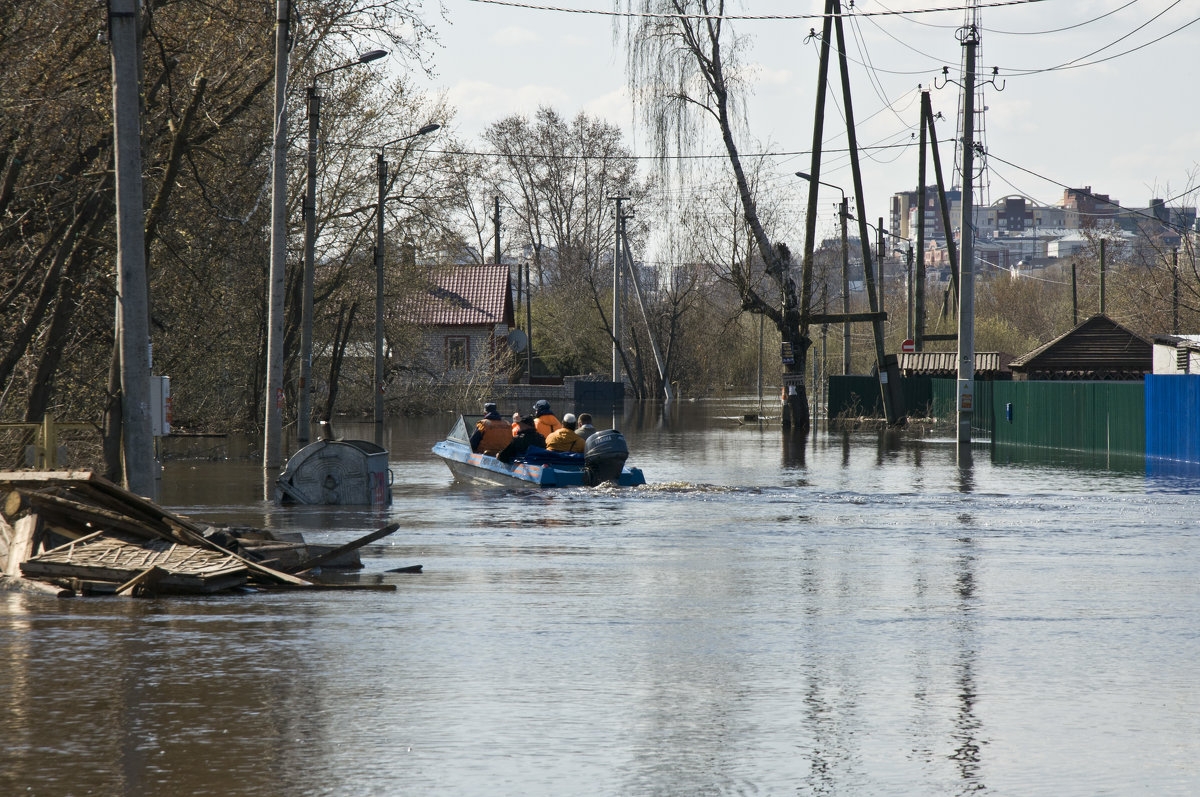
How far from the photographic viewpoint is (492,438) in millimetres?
24281

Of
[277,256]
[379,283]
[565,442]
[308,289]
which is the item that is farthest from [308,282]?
[379,283]

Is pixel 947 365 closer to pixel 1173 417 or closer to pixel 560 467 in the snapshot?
pixel 1173 417

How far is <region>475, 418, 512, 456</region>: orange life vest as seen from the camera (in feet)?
79.6

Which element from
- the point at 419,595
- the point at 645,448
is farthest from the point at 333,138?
the point at 419,595

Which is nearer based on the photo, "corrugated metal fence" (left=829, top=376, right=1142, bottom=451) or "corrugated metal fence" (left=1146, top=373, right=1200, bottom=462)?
"corrugated metal fence" (left=1146, top=373, right=1200, bottom=462)

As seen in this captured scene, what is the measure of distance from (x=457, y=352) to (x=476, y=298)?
522cm

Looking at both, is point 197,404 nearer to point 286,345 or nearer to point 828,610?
point 286,345

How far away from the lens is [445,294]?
63.8 meters

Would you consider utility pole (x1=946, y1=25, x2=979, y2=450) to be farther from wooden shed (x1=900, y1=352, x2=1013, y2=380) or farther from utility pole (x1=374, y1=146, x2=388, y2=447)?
utility pole (x1=374, y1=146, x2=388, y2=447)

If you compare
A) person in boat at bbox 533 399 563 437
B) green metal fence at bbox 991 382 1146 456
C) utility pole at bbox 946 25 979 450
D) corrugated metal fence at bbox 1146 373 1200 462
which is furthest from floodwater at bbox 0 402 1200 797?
utility pole at bbox 946 25 979 450

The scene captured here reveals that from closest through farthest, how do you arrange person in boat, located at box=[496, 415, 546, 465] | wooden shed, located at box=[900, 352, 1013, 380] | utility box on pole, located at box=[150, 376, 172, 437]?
utility box on pole, located at box=[150, 376, 172, 437] → person in boat, located at box=[496, 415, 546, 465] → wooden shed, located at box=[900, 352, 1013, 380]

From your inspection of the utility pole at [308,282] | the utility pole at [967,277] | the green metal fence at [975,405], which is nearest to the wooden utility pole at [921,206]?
the green metal fence at [975,405]

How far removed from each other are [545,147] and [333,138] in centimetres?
4194

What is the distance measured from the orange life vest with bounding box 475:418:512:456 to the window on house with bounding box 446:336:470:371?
44.9 meters
